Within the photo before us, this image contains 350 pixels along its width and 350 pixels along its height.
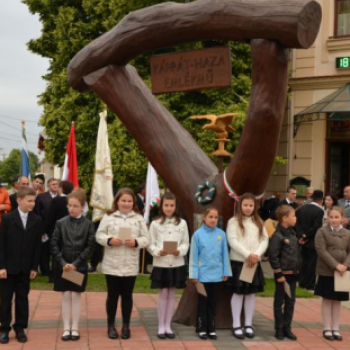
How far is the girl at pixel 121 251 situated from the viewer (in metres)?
6.26

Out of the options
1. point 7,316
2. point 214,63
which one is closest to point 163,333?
point 7,316

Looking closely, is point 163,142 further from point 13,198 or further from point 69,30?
point 69,30

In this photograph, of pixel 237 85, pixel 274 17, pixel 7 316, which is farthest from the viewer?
pixel 237 85

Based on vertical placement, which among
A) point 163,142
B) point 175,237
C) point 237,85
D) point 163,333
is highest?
point 237,85

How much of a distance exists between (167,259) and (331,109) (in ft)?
33.7

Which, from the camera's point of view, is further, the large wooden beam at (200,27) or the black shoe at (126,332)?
the black shoe at (126,332)

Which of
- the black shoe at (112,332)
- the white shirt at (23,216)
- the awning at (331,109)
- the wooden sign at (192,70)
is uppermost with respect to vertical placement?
the awning at (331,109)

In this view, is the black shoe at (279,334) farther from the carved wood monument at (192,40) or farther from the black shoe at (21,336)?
the black shoe at (21,336)

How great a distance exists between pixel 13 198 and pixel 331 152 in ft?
32.5

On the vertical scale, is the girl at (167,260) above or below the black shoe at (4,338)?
above

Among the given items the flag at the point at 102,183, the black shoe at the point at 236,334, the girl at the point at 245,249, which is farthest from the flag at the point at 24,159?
the black shoe at the point at 236,334

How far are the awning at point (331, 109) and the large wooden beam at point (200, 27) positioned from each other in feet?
30.3

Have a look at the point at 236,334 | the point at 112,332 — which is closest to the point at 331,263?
the point at 236,334

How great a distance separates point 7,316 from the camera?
6.23 meters
